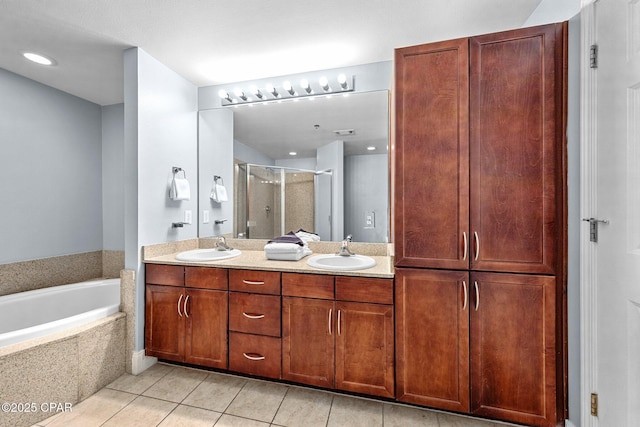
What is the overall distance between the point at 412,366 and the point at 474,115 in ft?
4.71

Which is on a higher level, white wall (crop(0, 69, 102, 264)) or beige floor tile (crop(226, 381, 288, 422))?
white wall (crop(0, 69, 102, 264))

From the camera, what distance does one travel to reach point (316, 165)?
96.7 inches

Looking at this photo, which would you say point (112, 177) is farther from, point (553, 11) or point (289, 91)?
point (553, 11)

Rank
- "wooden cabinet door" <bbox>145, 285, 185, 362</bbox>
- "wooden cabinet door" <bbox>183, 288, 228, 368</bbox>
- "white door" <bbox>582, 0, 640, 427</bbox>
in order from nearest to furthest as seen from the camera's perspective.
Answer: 1. "white door" <bbox>582, 0, 640, 427</bbox>
2. "wooden cabinet door" <bbox>183, 288, 228, 368</bbox>
3. "wooden cabinet door" <bbox>145, 285, 185, 362</bbox>

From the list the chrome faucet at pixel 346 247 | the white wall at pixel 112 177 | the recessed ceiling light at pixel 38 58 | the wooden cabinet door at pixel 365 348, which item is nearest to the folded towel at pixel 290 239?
the chrome faucet at pixel 346 247

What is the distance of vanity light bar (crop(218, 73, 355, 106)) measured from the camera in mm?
2336

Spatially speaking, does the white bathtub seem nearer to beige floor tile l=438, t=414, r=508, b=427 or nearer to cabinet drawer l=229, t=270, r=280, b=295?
cabinet drawer l=229, t=270, r=280, b=295

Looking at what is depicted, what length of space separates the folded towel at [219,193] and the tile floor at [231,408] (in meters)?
1.48

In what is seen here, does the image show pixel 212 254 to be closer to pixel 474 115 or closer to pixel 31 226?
pixel 31 226

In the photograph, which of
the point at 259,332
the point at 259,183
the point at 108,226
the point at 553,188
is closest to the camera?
the point at 553,188

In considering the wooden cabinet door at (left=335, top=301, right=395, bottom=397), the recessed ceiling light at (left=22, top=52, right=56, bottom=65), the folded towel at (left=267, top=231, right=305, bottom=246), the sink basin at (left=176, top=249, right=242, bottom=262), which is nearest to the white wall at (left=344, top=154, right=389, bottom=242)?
the folded towel at (left=267, top=231, right=305, bottom=246)

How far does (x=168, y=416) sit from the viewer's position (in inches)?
65.3

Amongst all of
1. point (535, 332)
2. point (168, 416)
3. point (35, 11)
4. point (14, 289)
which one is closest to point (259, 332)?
point (168, 416)

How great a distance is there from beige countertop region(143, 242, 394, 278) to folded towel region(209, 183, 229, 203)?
0.53 m
